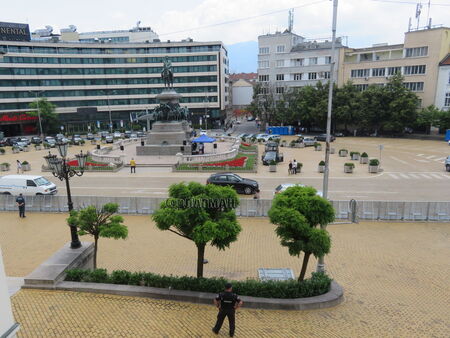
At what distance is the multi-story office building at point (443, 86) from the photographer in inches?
2153

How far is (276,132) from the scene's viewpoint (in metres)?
69.2

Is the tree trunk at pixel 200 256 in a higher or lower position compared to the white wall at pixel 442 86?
lower

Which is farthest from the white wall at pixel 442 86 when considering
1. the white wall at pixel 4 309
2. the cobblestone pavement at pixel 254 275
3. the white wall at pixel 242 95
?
the white wall at pixel 4 309

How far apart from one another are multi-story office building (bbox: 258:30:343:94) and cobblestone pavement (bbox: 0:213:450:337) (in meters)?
58.9

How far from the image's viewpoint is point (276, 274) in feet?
40.2

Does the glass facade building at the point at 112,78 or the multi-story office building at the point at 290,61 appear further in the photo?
the glass facade building at the point at 112,78

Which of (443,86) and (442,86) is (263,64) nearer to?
(442,86)

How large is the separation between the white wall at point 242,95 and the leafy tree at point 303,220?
107m

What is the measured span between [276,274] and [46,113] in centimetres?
6784

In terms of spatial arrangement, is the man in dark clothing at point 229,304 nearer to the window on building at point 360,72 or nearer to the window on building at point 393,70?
the window on building at point 393,70

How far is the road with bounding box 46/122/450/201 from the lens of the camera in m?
24.0

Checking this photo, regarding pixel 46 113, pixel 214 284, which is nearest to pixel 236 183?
pixel 214 284

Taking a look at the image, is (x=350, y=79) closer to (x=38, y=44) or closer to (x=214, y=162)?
(x=214, y=162)

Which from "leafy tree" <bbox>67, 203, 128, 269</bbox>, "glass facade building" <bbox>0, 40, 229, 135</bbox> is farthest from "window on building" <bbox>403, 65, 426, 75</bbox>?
"leafy tree" <bbox>67, 203, 128, 269</bbox>
